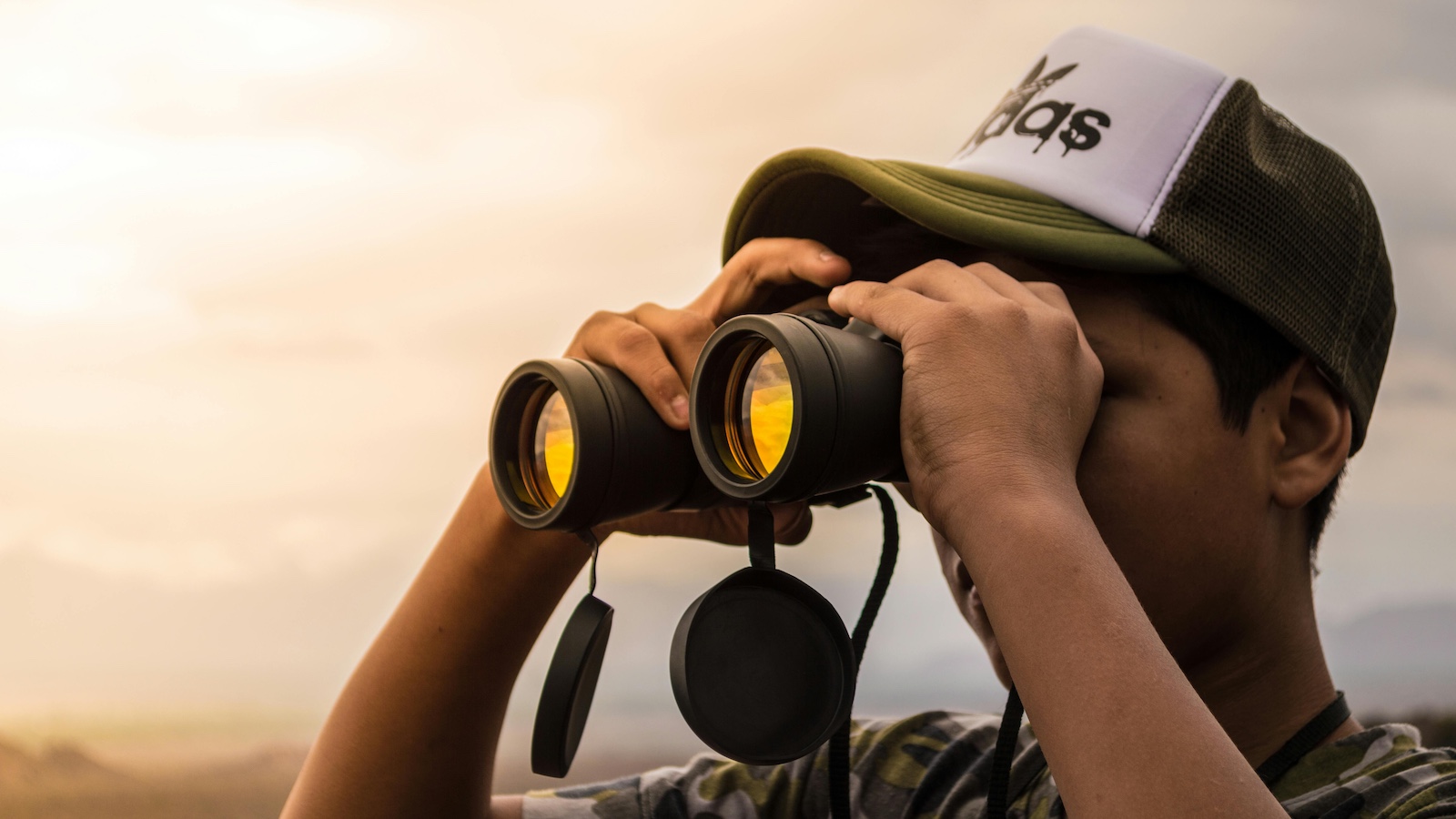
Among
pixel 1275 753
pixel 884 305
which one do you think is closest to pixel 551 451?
pixel 884 305

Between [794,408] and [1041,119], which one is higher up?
[1041,119]

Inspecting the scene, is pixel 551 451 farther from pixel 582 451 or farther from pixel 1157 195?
pixel 1157 195

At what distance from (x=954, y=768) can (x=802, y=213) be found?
A: 0.49 meters

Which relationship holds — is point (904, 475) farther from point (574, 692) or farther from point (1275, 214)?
point (1275, 214)

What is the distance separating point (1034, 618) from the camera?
558 millimetres

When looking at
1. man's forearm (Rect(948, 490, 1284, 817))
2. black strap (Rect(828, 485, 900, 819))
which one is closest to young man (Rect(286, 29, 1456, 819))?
man's forearm (Rect(948, 490, 1284, 817))

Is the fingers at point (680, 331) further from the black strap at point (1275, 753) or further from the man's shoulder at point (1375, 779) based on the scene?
the man's shoulder at point (1375, 779)

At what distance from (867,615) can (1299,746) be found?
1.02 ft

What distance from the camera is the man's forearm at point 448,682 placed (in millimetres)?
900

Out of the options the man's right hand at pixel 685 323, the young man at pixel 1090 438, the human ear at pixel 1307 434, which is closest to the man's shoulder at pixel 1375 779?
the young man at pixel 1090 438

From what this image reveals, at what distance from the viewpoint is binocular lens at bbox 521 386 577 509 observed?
697 mm

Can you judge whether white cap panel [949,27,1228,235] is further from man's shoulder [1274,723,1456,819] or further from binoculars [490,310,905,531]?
man's shoulder [1274,723,1456,819]

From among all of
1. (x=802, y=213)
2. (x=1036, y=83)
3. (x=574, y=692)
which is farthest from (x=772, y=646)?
(x=1036, y=83)

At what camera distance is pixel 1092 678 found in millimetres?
540
